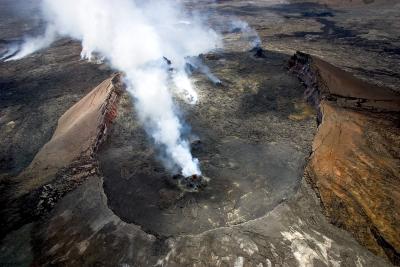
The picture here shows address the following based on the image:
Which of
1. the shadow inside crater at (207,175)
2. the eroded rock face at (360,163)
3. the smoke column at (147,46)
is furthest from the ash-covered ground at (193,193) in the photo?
the smoke column at (147,46)

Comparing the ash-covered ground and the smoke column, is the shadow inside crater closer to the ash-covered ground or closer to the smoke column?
the ash-covered ground

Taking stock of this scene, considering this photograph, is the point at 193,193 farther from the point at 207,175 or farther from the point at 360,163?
the point at 360,163

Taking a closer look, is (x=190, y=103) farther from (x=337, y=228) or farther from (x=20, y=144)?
(x=337, y=228)

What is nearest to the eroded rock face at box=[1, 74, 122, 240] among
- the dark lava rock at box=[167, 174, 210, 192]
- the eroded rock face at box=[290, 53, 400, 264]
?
the dark lava rock at box=[167, 174, 210, 192]

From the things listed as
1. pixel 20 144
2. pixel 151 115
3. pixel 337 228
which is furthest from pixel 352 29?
pixel 20 144

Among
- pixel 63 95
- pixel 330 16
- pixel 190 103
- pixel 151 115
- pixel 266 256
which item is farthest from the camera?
pixel 330 16

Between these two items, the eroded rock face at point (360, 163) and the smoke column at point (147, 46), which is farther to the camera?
the smoke column at point (147, 46)

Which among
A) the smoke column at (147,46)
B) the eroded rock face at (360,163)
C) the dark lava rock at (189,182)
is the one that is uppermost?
the eroded rock face at (360,163)

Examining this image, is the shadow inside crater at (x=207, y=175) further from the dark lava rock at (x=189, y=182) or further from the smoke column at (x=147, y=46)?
the smoke column at (x=147, y=46)
